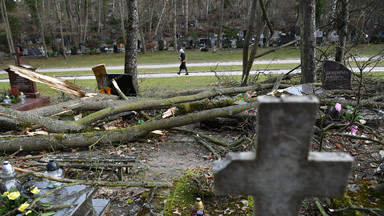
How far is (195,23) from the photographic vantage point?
4950 cm

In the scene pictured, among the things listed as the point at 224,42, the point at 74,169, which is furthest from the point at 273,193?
the point at 224,42

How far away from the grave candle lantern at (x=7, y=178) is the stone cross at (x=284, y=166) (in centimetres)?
289

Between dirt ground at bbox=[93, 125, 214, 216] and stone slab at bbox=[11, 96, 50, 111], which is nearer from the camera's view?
dirt ground at bbox=[93, 125, 214, 216]

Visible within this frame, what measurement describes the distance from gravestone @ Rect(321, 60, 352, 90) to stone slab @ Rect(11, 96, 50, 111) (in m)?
9.68

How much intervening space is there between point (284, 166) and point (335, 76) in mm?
7998

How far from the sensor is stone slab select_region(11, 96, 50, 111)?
9.36 meters

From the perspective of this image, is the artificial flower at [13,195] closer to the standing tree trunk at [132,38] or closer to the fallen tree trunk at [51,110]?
the fallen tree trunk at [51,110]

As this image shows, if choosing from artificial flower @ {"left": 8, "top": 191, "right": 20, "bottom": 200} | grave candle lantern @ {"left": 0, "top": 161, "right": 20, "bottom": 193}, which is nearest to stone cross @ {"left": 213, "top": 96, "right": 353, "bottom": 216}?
artificial flower @ {"left": 8, "top": 191, "right": 20, "bottom": 200}

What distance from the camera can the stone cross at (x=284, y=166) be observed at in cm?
142

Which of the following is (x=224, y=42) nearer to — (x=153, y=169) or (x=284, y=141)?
(x=153, y=169)

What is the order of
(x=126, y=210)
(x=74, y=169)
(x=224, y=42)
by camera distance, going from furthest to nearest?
(x=224, y=42), (x=74, y=169), (x=126, y=210)

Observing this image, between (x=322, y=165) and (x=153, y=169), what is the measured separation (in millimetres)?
4294

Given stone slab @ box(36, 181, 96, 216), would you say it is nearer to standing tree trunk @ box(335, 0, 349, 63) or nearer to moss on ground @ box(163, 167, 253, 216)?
moss on ground @ box(163, 167, 253, 216)

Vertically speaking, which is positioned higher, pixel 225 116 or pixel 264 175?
pixel 264 175
